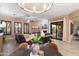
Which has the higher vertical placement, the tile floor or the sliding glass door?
the sliding glass door

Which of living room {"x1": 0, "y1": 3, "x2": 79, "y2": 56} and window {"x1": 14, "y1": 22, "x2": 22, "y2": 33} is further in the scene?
window {"x1": 14, "y1": 22, "x2": 22, "y2": 33}

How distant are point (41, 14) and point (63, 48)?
0.80m

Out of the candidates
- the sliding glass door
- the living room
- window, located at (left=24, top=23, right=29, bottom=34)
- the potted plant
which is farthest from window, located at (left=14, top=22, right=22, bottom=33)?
the sliding glass door

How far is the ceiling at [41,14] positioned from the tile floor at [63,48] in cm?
55

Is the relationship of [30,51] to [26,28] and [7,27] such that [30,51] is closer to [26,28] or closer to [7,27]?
[26,28]

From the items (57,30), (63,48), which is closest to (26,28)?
(57,30)

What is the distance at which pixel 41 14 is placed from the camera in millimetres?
2436

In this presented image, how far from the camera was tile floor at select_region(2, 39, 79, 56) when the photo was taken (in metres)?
2.36

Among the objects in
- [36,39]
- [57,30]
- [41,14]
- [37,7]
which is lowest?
[36,39]

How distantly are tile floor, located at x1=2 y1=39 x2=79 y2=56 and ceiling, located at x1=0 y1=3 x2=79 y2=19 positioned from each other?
55 cm

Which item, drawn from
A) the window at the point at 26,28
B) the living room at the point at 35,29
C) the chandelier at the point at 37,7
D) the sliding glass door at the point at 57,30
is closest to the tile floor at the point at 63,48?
the living room at the point at 35,29

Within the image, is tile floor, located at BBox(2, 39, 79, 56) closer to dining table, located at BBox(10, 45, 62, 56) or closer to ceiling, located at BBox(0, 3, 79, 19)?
dining table, located at BBox(10, 45, 62, 56)

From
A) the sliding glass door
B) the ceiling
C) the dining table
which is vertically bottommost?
the dining table

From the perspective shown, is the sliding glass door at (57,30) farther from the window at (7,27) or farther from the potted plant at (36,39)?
the window at (7,27)
